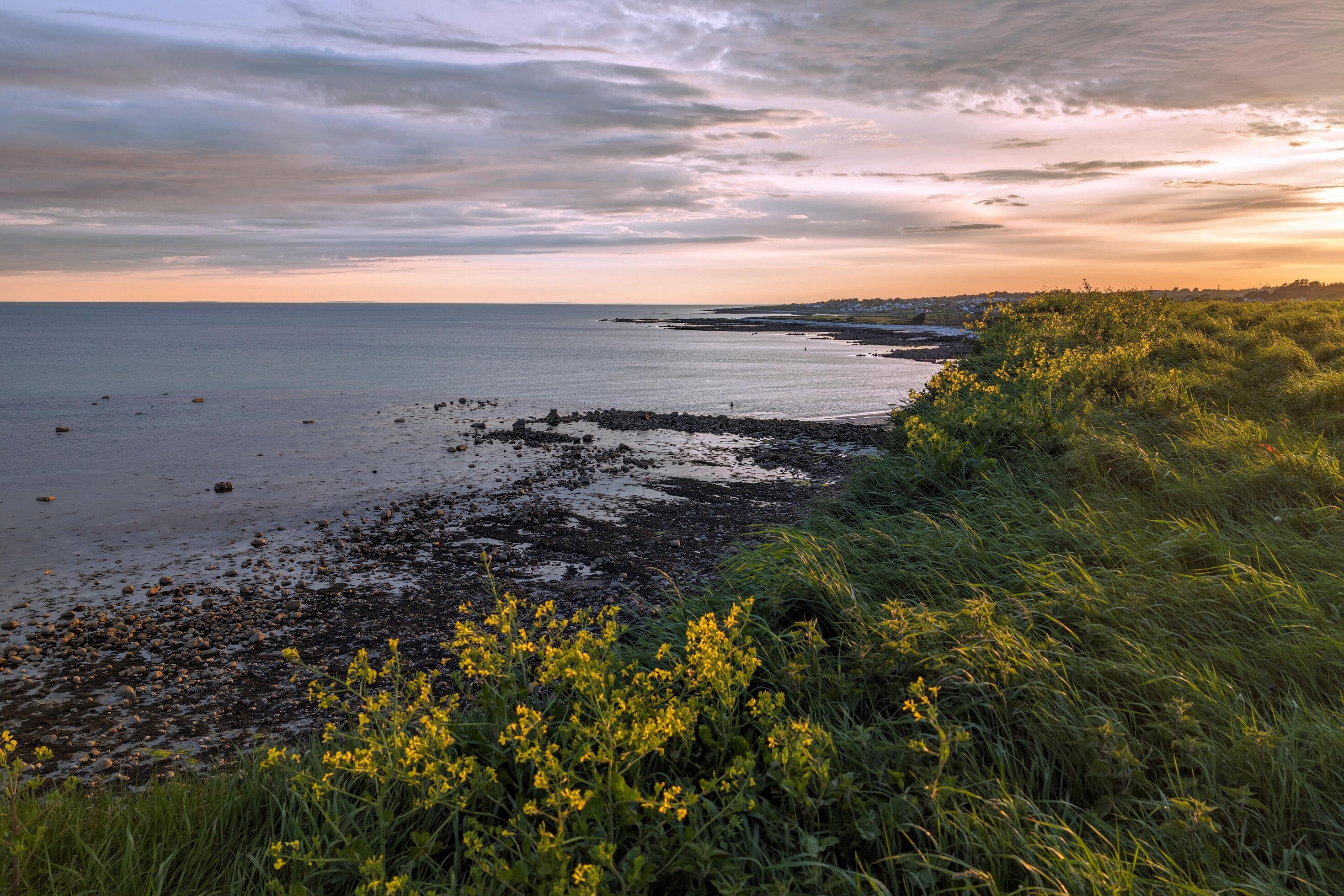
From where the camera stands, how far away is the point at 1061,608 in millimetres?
5086

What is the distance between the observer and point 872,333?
304 feet

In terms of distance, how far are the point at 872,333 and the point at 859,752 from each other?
9379 centimetres

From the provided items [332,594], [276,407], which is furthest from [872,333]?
[332,594]

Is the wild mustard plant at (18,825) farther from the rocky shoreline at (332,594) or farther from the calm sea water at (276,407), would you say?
the calm sea water at (276,407)

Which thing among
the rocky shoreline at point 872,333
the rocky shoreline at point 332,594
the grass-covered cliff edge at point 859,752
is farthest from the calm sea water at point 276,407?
the grass-covered cliff edge at point 859,752

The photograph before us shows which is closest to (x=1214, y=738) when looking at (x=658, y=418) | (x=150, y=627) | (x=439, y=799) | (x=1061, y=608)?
(x=1061, y=608)

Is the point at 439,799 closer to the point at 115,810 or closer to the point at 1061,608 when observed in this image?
the point at 115,810

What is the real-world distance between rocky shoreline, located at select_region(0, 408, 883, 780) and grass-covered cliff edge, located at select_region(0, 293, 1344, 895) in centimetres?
132

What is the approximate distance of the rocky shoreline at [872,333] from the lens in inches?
2421

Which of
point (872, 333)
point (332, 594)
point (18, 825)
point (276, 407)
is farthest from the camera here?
point (872, 333)

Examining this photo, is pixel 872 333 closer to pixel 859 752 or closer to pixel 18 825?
pixel 859 752

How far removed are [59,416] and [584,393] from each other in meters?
23.8

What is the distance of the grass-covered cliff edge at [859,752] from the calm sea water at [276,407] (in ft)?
38.3

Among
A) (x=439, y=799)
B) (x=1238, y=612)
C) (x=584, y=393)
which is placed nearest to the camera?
(x=439, y=799)
